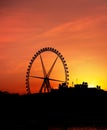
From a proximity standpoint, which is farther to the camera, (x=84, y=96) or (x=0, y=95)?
(x=0, y=95)

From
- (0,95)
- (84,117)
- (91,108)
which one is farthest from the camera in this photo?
(0,95)

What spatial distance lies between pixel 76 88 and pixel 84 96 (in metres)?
6.17

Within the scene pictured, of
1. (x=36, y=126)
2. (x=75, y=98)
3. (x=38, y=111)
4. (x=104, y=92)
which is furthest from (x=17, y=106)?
(x=36, y=126)

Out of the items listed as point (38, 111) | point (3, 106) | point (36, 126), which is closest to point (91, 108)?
point (38, 111)

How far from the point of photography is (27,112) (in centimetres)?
16525

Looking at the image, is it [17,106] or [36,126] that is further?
[17,106]

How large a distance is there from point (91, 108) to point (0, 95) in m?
37.9

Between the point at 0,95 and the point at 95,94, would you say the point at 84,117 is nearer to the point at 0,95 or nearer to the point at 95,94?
the point at 95,94

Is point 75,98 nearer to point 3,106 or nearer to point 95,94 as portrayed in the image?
point 95,94

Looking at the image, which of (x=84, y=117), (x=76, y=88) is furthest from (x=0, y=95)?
(x=84, y=117)

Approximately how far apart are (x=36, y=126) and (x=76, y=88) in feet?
284

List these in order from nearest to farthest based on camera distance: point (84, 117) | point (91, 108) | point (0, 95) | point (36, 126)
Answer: point (36, 126), point (84, 117), point (91, 108), point (0, 95)

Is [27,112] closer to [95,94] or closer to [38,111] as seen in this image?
[38,111]

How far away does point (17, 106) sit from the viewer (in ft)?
572
